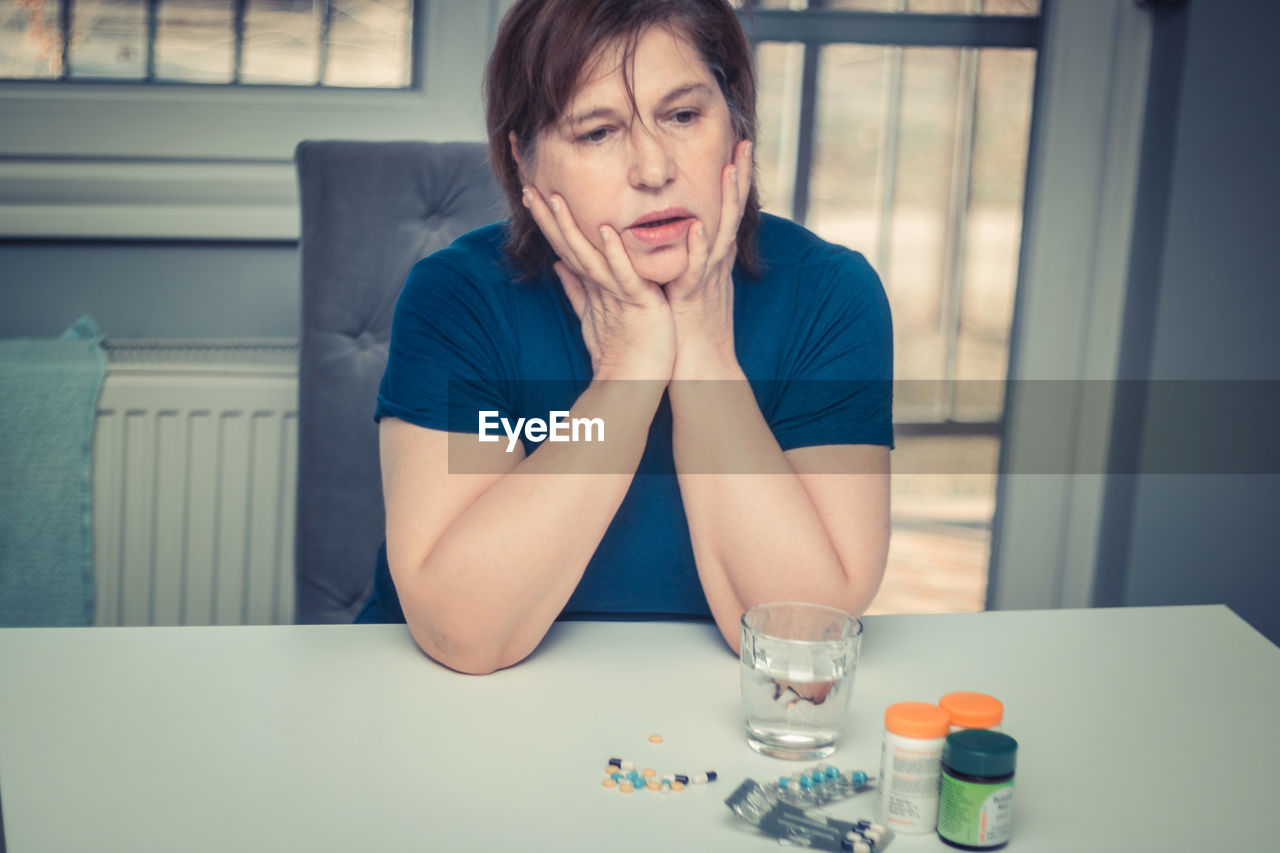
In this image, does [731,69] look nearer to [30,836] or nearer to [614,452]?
[614,452]

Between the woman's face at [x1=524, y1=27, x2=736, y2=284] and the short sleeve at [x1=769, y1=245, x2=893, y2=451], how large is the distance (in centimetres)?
14

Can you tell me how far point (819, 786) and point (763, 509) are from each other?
0.30 meters

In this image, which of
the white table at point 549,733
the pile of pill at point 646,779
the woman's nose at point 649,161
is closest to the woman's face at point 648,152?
the woman's nose at point 649,161

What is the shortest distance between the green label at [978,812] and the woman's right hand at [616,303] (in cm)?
49

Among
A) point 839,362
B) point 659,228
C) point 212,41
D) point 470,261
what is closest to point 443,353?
point 470,261

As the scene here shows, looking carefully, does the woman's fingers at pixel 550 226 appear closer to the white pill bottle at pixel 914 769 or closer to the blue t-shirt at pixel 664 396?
the blue t-shirt at pixel 664 396

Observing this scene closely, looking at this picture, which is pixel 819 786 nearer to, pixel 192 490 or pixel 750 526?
pixel 750 526

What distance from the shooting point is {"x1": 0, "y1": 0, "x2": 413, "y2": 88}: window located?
1776 mm

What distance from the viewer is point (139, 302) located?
1.74 m

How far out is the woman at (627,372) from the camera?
874 mm

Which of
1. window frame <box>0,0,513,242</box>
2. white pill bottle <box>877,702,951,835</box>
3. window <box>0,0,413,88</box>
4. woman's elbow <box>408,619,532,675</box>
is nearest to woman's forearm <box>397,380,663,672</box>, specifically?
woman's elbow <box>408,619,532,675</box>

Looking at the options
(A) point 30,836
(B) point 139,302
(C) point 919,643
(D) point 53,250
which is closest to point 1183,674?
(C) point 919,643

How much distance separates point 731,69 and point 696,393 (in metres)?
0.34

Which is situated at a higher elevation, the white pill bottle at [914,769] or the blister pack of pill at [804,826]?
the white pill bottle at [914,769]
